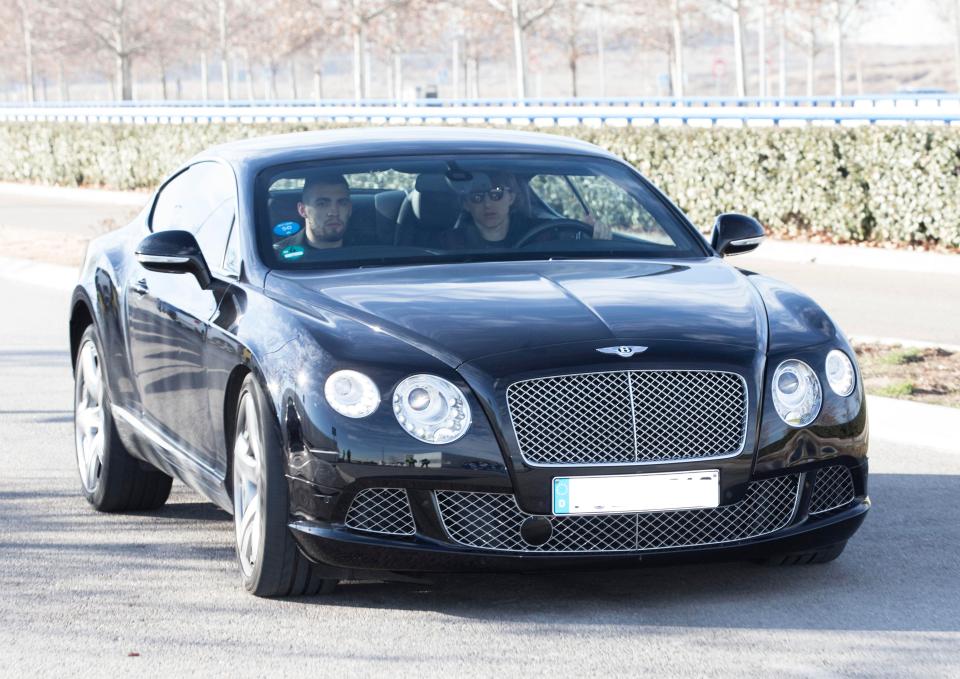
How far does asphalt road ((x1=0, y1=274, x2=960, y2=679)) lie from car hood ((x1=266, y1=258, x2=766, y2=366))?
2.75 ft

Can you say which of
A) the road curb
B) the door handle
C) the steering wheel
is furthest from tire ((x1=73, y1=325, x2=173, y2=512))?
the road curb

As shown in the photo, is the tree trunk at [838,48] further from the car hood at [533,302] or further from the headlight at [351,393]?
the headlight at [351,393]

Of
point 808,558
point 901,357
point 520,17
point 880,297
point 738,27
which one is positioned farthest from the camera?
point 738,27

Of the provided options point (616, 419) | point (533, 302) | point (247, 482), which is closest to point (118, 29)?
point (247, 482)

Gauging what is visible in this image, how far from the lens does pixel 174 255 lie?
20.8ft

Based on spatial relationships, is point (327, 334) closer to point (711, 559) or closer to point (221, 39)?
point (711, 559)

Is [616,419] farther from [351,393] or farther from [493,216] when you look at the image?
[493,216]

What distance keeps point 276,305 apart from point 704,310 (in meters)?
1.39

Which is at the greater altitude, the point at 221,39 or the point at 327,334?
the point at 221,39

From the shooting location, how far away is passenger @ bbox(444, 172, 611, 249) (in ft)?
21.5

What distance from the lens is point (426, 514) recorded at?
17.5ft

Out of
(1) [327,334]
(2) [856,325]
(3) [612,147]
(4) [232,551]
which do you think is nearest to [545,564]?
(1) [327,334]

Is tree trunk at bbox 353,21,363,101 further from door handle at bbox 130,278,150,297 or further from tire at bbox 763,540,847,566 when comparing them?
tire at bbox 763,540,847,566

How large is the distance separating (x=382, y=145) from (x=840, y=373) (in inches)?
83.6
